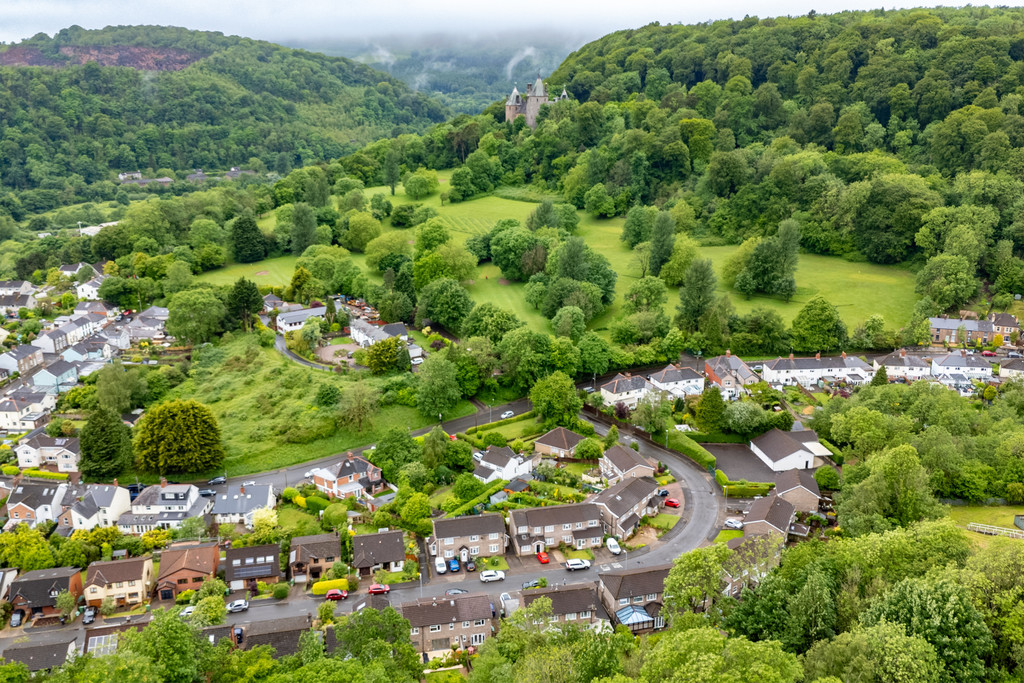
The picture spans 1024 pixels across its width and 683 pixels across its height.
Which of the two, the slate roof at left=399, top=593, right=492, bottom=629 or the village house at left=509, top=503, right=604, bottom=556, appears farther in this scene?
the village house at left=509, top=503, right=604, bottom=556

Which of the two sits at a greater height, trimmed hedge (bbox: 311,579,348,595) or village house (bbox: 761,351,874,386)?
village house (bbox: 761,351,874,386)

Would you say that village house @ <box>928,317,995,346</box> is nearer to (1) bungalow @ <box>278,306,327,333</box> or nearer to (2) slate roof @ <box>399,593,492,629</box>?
(2) slate roof @ <box>399,593,492,629</box>

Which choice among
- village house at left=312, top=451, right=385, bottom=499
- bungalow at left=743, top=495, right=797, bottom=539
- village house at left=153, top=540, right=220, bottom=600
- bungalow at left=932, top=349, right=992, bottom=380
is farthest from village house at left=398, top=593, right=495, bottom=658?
bungalow at left=932, top=349, right=992, bottom=380

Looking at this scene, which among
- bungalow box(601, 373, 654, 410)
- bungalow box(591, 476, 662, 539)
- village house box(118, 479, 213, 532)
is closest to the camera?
bungalow box(591, 476, 662, 539)

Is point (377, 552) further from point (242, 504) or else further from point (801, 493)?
point (801, 493)

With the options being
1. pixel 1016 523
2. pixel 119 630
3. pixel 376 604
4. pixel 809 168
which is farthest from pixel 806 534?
pixel 809 168

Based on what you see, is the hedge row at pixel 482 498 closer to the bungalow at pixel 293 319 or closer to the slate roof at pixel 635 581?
the slate roof at pixel 635 581
